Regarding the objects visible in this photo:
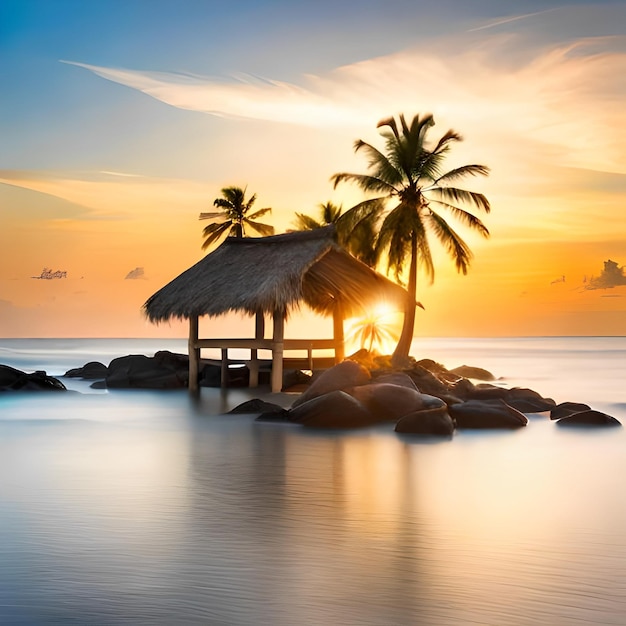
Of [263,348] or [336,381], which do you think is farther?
[263,348]

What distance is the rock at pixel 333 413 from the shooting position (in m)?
14.1

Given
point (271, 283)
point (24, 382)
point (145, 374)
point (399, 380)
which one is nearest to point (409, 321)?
point (145, 374)

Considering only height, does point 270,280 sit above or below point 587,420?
above

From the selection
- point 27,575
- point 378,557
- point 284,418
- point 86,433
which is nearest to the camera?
point 27,575

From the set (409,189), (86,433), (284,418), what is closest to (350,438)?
(284,418)

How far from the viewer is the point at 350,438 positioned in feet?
41.5

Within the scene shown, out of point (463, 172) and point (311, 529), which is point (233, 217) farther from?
point (311, 529)

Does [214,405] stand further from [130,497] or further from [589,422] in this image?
[130,497]

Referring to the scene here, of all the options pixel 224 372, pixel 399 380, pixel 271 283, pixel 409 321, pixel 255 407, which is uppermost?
pixel 271 283

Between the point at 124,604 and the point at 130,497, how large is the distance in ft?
11.3

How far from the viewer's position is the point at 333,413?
14172 millimetres

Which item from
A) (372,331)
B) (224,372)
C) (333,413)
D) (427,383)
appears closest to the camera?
(333,413)

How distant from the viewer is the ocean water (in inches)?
190

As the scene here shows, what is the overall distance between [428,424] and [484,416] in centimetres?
160
